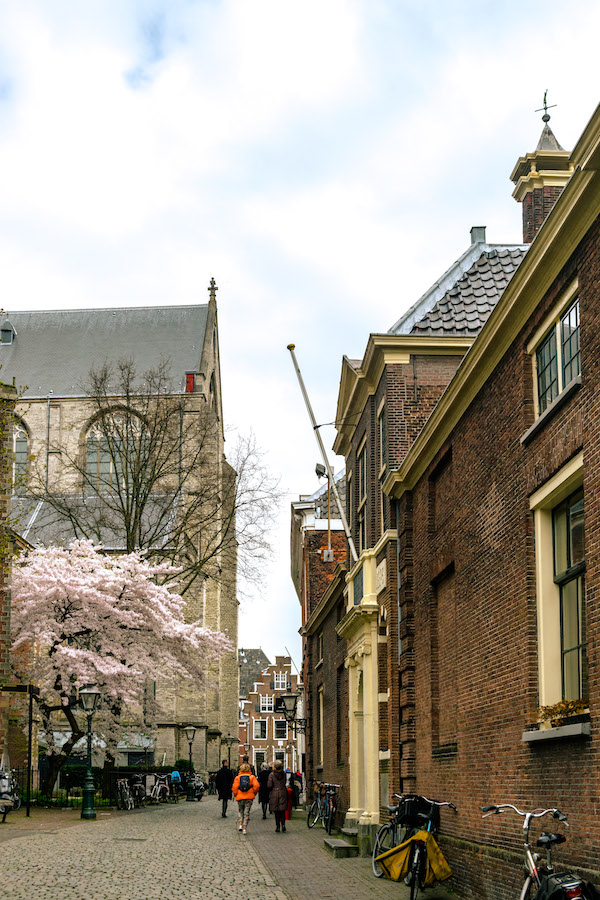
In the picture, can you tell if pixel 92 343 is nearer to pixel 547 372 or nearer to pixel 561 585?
pixel 547 372

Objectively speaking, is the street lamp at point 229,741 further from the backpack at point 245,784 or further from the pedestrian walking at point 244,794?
the backpack at point 245,784

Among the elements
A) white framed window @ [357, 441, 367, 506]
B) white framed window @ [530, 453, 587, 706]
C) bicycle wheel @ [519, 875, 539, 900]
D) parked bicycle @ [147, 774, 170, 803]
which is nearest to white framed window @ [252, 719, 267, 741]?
parked bicycle @ [147, 774, 170, 803]

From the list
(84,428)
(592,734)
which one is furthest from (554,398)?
(84,428)

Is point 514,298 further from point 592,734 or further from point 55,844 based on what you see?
point 55,844

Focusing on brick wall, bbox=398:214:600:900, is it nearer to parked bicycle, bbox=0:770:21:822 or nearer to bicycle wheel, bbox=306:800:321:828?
parked bicycle, bbox=0:770:21:822

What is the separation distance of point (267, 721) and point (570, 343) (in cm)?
8221

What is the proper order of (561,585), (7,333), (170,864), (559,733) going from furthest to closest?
(7,333) → (170,864) → (561,585) → (559,733)

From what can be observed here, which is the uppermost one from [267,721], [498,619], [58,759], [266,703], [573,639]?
[498,619]

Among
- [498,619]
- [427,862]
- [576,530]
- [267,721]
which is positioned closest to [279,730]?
[267,721]

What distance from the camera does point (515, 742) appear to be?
9938 mm

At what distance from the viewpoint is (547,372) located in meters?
9.74

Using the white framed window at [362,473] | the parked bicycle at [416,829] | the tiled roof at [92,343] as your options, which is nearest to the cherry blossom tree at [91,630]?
the white framed window at [362,473]

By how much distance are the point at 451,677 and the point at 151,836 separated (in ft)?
31.9

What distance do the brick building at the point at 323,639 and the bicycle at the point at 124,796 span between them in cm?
520
